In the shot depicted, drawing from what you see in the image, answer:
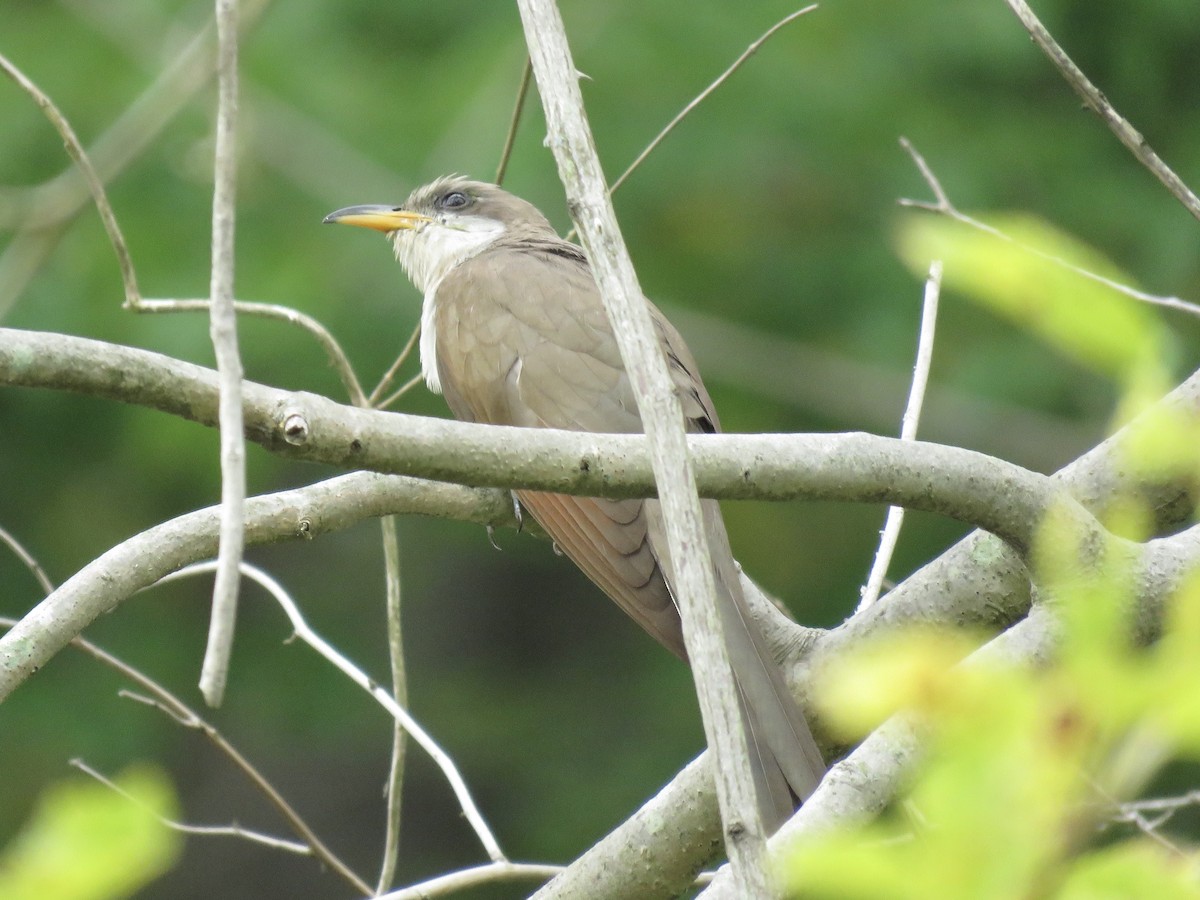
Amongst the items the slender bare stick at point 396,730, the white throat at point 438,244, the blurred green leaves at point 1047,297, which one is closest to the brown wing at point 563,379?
the slender bare stick at point 396,730

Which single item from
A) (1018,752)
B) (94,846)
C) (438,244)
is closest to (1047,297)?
(1018,752)

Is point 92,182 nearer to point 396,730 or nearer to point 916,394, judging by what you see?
point 396,730

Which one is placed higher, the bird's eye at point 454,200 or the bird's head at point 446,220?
the bird's eye at point 454,200

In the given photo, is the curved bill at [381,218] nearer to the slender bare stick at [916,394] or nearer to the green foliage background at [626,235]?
the green foliage background at [626,235]

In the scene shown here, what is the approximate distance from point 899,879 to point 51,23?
20.8 feet

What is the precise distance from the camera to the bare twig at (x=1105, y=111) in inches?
89.9

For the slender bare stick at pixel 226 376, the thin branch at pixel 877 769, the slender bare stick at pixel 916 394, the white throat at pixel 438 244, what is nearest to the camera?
the slender bare stick at pixel 226 376

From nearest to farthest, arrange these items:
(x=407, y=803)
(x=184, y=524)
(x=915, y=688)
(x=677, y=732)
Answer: (x=915, y=688), (x=184, y=524), (x=677, y=732), (x=407, y=803)

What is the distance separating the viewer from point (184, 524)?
2.40m

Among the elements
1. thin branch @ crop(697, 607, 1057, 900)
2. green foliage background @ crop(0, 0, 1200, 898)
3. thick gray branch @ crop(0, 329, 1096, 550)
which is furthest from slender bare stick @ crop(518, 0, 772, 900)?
green foliage background @ crop(0, 0, 1200, 898)

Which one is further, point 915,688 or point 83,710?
point 83,710

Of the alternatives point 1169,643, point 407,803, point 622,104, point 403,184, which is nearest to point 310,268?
point 403,184

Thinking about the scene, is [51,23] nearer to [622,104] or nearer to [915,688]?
[622,104]

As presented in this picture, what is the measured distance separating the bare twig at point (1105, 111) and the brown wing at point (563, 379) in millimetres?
1573
